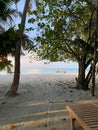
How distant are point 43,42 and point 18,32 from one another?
145cm

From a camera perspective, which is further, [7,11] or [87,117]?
[7,11]

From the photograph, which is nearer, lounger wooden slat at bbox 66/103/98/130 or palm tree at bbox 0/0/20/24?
lounger wooden slat at bbox 66/103/98/130

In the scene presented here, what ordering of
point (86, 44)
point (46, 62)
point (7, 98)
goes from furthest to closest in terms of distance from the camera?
point (46, 62) → point (86, 44) → point (7, 98)

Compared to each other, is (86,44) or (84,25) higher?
(84,25)

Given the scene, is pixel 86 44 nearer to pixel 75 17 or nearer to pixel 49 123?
pixel 75 17

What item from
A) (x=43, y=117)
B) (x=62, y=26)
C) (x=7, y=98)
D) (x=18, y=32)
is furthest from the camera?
(x=62, y=26)

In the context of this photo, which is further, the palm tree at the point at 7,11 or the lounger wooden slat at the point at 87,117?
the palm tree at the point at 7,11

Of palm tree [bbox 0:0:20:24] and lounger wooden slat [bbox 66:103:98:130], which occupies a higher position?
palm tree [bbox 0:0:20:24]

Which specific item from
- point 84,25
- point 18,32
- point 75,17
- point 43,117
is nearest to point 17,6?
point 18,32

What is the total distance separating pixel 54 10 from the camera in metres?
12.7

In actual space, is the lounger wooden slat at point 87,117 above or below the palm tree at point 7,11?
below

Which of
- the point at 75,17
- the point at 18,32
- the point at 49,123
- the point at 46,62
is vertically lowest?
the point at 49,123

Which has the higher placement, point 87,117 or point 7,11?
point 7,11

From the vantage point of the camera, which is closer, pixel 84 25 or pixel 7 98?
pixel 7 98
